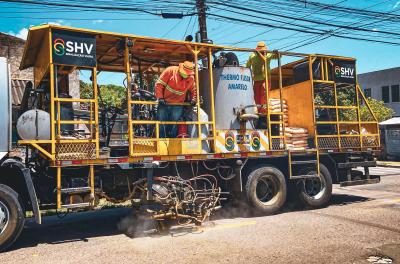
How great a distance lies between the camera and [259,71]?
8570 mm

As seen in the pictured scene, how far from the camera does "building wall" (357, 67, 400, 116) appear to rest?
3234cm

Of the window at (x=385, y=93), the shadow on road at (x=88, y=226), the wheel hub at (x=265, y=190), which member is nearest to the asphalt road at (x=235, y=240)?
the shadow on road at (x=88, y=226)

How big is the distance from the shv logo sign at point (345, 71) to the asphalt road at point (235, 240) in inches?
122

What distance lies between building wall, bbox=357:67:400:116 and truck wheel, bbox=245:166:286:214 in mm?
29044

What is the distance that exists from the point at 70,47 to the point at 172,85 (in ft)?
6.39

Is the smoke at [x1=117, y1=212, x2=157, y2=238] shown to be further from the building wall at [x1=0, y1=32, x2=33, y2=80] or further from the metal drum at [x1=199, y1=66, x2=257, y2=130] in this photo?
the building wall at [x1=0, y1=32, x2=33, y2=80]

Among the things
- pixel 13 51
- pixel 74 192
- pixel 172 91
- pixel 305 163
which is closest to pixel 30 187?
pixel 74 192

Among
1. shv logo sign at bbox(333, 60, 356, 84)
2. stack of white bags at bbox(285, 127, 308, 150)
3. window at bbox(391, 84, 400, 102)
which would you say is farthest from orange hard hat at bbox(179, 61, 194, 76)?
window at bbox(391, 84, 400, 102)

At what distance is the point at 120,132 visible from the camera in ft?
24.7

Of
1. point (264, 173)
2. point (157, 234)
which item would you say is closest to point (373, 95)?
point (264, 173)

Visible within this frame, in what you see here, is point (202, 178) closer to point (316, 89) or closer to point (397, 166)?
point (316, 89)

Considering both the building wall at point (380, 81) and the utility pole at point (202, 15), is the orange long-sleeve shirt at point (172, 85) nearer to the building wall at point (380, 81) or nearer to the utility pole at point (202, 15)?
the utility pole at point (202, 15)

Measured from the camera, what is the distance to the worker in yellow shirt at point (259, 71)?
8.39 meters

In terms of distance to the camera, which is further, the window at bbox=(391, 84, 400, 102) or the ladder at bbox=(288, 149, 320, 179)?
the window at bbox=(391, 84, 400, 102)
